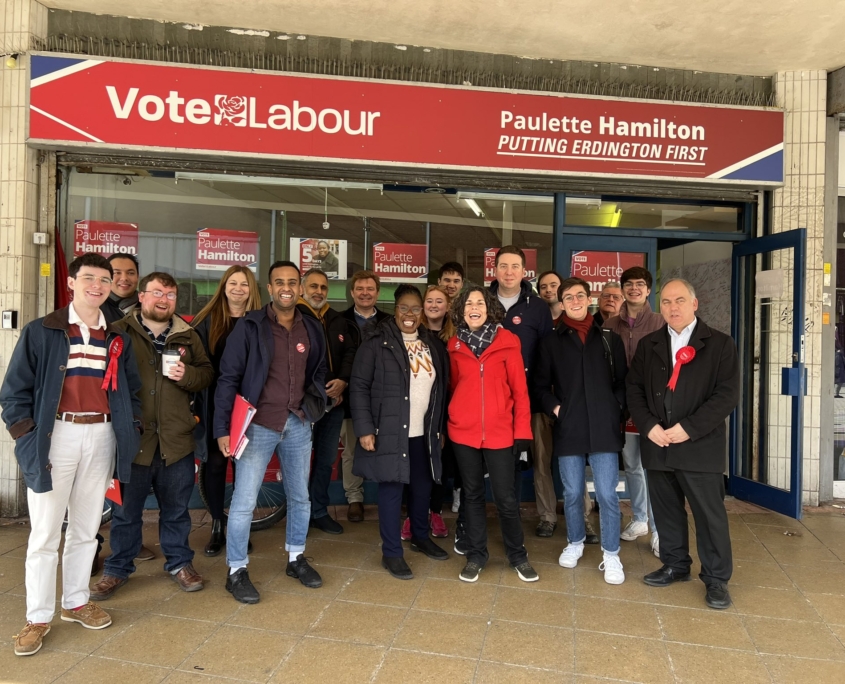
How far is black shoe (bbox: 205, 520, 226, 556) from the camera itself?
410 cm

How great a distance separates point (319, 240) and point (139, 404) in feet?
8.51

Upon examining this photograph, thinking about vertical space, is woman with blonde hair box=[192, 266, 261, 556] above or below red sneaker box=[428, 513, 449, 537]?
above

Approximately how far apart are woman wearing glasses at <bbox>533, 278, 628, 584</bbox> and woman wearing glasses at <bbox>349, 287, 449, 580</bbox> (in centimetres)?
75

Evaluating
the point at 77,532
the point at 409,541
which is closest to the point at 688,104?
the point at 409,541

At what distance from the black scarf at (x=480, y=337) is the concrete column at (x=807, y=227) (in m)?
3.20

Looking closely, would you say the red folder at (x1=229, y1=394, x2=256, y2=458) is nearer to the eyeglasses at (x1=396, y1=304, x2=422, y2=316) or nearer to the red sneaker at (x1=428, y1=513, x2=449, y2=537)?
the eyeglasses at (x1=396, y1=304, x2=422, y2=316)

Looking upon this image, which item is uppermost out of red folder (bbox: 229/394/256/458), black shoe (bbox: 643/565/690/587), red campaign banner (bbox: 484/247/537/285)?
red campaign banner (bbox: 484/247/537/285)

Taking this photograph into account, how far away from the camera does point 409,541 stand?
4.39 metres

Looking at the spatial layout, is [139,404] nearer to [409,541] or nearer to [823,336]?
[409,541]

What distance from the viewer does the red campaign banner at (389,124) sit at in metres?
4.86

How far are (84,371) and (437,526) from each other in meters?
2.61

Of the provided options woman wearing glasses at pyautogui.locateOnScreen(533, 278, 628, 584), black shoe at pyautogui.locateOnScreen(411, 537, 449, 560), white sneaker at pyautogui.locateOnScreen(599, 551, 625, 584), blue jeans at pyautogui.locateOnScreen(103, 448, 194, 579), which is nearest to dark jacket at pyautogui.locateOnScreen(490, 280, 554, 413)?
woman wearing glasses at pyautogui.locateOnScreen(533, 278, 628, 584)

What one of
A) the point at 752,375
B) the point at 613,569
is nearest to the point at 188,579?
the point at 613,569

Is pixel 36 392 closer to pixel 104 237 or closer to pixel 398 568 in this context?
pixel 398 568
